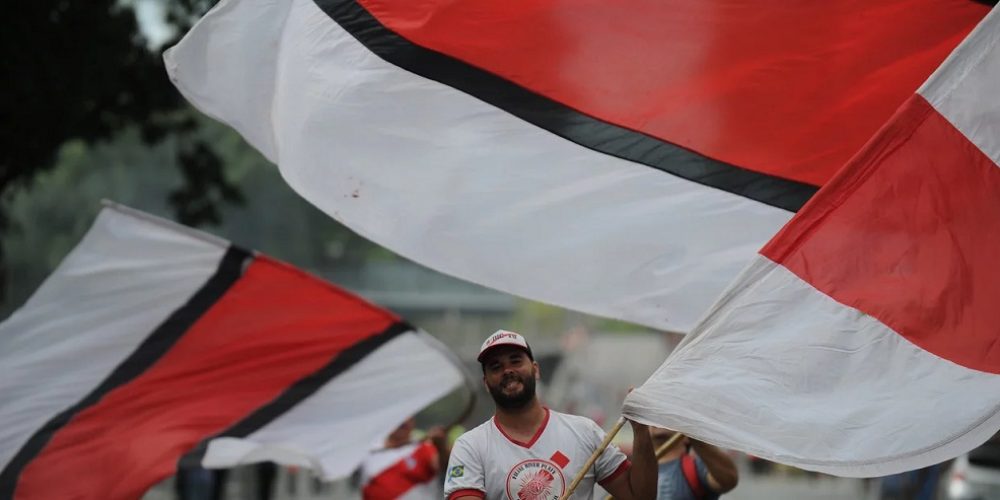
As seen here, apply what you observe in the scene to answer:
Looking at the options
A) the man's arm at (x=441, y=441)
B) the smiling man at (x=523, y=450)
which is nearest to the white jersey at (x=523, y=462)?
the smiling man at (x=523, y=450)

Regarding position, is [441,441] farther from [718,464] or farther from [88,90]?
[88,90]

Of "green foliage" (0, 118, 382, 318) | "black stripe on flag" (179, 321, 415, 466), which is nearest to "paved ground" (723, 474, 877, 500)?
"black stripe on flag" (179, 321, 415, 466)

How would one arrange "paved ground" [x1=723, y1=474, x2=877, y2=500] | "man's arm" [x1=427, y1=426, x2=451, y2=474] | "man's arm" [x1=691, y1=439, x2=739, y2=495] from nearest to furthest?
"man's arm" [x1=691, y1=439, x2=739, y2=495] < "man's arm" [x1=427, y1=426, x2=451, y2=474] < "paved ground" [x1=723, y1=474, x2=877, y2=500]

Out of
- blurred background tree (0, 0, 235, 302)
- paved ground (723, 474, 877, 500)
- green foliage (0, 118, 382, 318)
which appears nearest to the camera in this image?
blurred background tree (0, 0, 235, 302)

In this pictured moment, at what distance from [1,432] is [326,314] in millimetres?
1999

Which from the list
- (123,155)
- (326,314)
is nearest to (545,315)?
(123,155)

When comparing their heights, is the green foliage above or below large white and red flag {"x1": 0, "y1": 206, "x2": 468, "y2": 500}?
below

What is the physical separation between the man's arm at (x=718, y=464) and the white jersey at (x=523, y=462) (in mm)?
1796

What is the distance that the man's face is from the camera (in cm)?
600

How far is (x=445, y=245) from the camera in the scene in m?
7.41

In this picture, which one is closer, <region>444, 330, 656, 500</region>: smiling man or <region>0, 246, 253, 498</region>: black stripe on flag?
<region>444, 330, 656, 500</region>: smiling man

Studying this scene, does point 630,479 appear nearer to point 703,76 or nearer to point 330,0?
point 703,76

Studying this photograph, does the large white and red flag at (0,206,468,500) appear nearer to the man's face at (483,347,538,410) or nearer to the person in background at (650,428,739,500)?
the person in background at (650,428,739,500)

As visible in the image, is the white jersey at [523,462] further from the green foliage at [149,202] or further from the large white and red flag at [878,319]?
the green foliage at [149,202]
